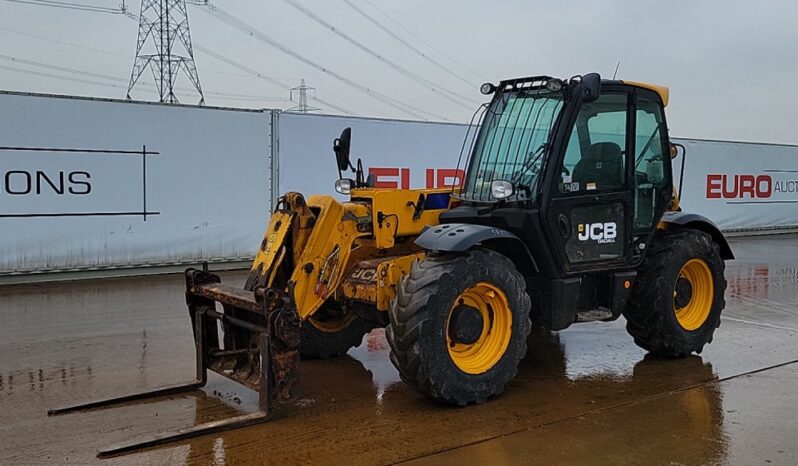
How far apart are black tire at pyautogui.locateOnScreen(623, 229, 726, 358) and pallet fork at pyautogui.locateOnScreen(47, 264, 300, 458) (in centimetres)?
316

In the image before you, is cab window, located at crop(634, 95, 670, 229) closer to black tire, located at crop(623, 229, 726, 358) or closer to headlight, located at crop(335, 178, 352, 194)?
black tire, located at crop(623, 229, 726, 358)

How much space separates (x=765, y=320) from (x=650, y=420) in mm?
4297

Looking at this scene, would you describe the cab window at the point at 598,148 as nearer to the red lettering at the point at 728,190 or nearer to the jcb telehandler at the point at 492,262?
the jcb telehandler at the point at 492,262

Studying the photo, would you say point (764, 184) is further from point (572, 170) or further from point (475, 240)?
point (475, 240)

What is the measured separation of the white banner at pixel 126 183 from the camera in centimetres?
1098

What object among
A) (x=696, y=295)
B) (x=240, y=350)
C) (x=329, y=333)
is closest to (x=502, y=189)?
(x=329, y=333)

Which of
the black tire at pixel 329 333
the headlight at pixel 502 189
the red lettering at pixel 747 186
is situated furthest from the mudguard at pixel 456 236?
the red lettering at pixel 747 186

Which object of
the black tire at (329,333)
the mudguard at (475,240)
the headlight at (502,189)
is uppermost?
the headlight at (502,189)

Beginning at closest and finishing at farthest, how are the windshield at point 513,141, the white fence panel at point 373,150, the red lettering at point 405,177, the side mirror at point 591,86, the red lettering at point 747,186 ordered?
the side mirror at point 591,86 < the windshield at point 513,141 < the white fence panel at point 373,150 < the red lettering at point 405,177 < the red lettering at point 747,186

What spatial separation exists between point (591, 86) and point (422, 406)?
2.62 m

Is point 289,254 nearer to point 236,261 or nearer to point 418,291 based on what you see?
point 418,291

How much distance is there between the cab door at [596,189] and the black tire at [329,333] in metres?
1.81

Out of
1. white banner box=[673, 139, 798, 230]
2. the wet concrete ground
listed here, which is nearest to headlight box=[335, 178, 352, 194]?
the wet concrete ground

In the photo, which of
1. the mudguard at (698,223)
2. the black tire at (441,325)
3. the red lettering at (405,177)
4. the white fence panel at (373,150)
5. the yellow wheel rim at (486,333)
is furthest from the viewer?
the red lettering at (405,177)
